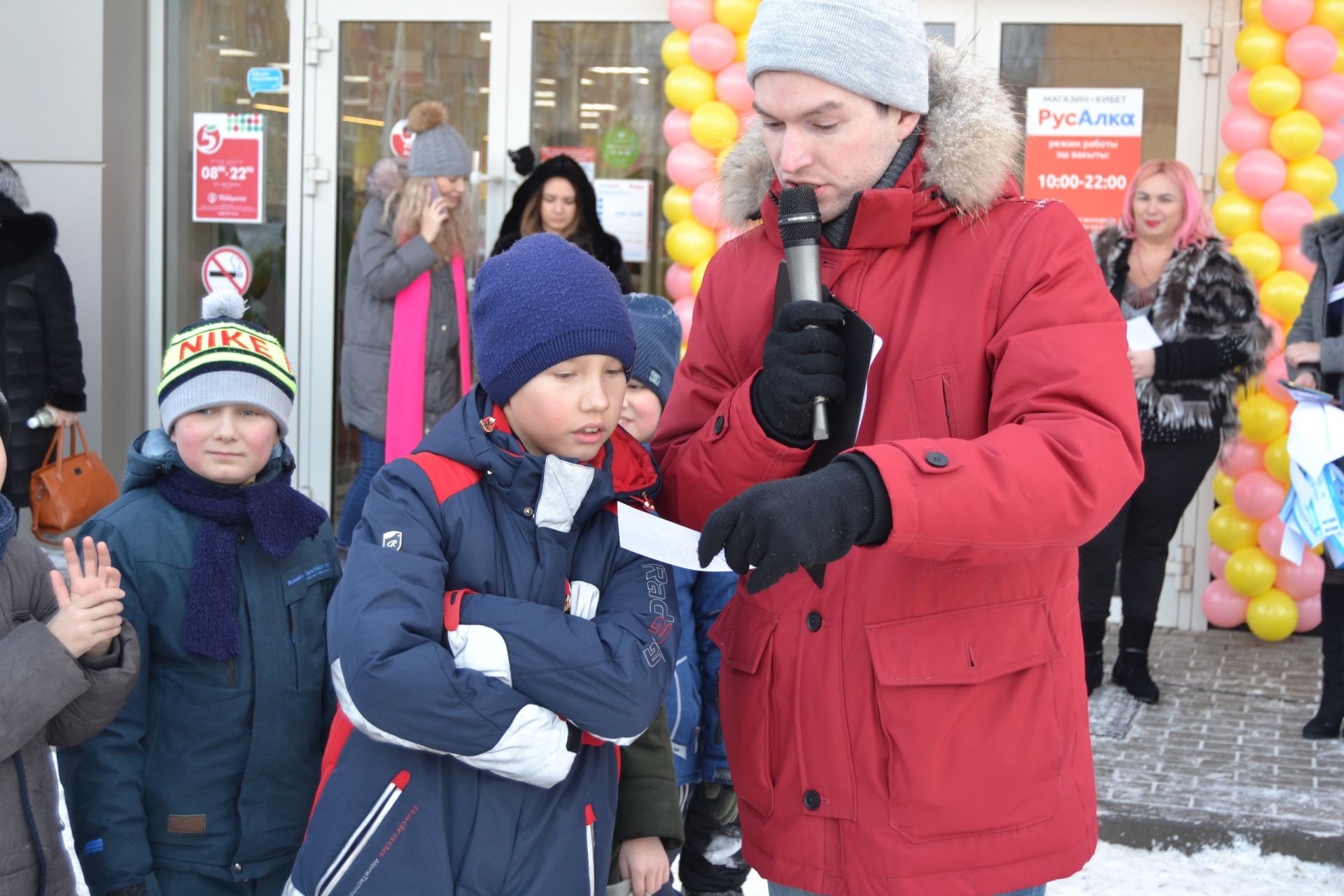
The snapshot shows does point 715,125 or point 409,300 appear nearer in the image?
point 715,125

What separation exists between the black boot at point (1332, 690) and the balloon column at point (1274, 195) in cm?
79

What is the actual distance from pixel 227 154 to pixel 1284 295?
5.48 metres

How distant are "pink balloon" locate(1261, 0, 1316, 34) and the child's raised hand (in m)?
4.90

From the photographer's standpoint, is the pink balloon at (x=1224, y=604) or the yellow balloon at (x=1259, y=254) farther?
the pink balloon at (x=1224, y=604)

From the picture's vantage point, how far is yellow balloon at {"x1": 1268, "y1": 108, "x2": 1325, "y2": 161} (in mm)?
5719

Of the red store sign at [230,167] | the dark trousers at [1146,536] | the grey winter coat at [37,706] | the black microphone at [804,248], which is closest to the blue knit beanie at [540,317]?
the black microphone at [804,248]

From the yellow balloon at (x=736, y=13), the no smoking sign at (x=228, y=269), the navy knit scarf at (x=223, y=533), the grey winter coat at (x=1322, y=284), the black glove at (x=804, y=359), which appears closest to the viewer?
the black glove at (x=804, y=359)

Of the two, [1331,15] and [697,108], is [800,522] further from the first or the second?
[1331,15]

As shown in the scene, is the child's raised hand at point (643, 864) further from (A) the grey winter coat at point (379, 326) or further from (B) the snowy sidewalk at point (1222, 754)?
(A) the grey winter coat at point (379, 326)

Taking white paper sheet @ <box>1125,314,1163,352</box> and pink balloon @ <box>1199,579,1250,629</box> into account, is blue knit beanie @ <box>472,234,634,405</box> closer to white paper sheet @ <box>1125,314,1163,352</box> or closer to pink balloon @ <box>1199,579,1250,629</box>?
white paper sheet @ <box>1125,314,1163,352</box>

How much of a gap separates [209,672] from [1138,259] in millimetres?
4222

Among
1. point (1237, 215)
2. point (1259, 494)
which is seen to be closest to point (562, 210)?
point (1237, 215)

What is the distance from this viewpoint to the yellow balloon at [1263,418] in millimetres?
5816

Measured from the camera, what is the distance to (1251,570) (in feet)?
19.9
